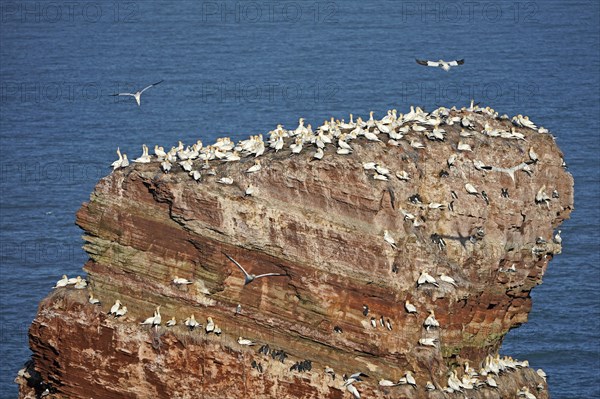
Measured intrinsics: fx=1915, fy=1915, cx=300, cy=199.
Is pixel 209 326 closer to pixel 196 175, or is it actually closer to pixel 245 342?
pixel 245 342

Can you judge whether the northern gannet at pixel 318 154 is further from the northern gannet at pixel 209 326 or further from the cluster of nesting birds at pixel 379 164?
the northern gannet at pixel 209 326

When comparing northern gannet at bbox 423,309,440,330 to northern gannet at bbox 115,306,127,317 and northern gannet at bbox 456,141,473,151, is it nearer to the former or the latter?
northern gannet at bbox 456,141,473,151

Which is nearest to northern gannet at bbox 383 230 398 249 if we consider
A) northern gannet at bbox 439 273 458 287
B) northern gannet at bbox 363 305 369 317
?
northern gannet at bbox 439 273 458 287

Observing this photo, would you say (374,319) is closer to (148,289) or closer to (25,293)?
(148,289)

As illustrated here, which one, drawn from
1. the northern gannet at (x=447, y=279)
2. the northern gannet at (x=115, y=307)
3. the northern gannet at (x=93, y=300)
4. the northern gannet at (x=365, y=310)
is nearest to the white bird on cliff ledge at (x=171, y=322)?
the northern gannet at (x=115, y=307)

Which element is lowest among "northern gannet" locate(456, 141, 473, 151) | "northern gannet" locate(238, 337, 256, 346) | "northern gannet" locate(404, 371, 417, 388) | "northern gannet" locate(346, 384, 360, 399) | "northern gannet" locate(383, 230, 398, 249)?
"northern gannet" locate(346, 384, 360, 399)

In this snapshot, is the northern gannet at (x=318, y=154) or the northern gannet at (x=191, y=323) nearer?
the northern gannet at (x=318, y=154)

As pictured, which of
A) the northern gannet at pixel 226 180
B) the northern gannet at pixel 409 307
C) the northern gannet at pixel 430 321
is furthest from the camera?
the northern gannet at pixel 226 180
